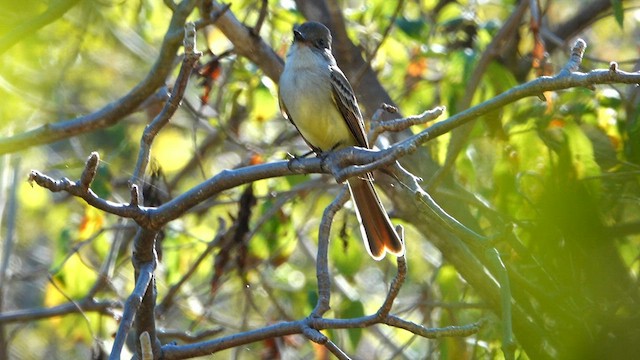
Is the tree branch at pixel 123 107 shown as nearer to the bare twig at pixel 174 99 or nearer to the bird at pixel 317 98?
the bird at pixel 317 98

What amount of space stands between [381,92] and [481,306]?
1380mm

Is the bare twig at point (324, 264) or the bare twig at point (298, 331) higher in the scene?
the bare twig at point (324, 264)

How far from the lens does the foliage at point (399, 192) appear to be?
7.75 feet

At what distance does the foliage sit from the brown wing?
1.16 feet

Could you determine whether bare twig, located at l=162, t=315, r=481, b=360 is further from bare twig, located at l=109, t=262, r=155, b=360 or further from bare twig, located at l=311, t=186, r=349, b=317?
bare twig, located at l=109, t=262, r=155, b=360

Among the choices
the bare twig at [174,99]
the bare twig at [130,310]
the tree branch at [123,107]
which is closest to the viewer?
the bare twig at [130,310]

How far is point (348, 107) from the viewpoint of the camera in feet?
15.2

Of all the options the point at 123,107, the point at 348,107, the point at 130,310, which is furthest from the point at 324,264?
the point at 123,107

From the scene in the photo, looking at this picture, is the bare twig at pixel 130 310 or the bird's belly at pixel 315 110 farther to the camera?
the bird's belly at pixel 315 110

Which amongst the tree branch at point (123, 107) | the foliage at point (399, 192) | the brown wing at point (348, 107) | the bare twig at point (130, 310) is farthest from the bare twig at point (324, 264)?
the tree branch at point (123, 107)

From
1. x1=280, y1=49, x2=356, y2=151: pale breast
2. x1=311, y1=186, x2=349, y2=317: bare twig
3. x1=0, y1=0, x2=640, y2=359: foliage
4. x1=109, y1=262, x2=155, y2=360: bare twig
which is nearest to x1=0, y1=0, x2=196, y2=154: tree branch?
x1=0, y1=0, x2=640, y2=359: foliage

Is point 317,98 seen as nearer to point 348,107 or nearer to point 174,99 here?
point 348,107

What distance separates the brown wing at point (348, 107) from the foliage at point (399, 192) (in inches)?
14.0

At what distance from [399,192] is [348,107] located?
558mm
